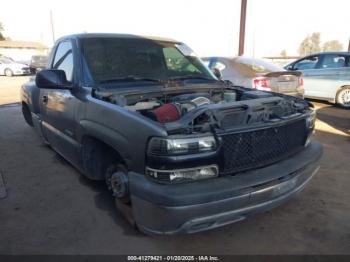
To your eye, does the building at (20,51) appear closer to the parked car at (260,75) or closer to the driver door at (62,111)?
the parked car at (260,75)

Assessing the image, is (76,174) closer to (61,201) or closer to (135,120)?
(61,201)

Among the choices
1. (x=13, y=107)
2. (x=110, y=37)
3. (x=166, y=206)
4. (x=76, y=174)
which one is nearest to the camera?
(x=166, y=206)

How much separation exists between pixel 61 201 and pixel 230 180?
7.08ft

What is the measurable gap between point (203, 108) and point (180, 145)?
0.41 metres

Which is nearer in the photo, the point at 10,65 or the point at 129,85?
the point at 129,85

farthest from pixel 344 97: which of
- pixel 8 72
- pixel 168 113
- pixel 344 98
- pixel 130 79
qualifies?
pixel 8 72

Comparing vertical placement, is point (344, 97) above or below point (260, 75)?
below

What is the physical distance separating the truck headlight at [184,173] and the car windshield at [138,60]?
5.14 ft

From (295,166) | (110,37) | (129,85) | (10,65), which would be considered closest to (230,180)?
(295,166)

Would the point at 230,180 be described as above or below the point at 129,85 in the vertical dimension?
below

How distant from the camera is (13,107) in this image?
9992mm

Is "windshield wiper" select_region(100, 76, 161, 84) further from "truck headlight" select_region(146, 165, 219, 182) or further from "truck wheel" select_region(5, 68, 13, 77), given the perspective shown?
"truck wheel" select_region(5, 68, 13, 77)

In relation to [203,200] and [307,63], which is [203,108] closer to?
[203,200]

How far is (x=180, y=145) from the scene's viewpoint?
7.85ft
